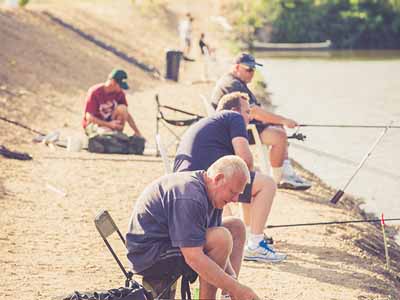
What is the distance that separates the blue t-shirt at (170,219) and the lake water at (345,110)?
20.3 feet

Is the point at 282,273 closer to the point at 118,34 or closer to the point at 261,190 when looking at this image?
the point at 261,190

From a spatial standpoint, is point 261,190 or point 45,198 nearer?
point 261,190

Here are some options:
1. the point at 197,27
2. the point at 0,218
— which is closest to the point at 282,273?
the point at 0,218

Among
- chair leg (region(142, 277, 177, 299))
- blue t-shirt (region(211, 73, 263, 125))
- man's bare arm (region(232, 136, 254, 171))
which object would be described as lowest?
chair leg (region(142, 277, 177, 299))

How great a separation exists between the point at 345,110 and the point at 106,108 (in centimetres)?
1048

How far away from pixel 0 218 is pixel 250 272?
2328 millimetres

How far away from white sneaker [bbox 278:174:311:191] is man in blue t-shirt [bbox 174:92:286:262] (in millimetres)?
2792

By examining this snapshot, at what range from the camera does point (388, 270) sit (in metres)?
8.66

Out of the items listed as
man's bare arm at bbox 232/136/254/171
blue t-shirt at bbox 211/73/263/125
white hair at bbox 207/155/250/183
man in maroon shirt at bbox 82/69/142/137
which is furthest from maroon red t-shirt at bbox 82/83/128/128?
white hair at bbox 207/155/250/183

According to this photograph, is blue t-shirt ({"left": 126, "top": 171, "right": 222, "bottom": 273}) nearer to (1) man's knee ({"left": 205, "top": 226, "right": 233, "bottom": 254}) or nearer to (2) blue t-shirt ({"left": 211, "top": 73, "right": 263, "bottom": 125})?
(1) man's knee ({"left": 205, "top": 226, "right": 233, "bottom": 254})

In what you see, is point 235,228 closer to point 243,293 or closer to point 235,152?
point 243,293

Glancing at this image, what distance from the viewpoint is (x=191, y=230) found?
224 inches

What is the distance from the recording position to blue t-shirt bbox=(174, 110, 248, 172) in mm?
7555

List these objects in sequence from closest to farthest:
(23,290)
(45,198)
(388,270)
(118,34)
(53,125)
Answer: (23,290) → (388,270) → (45,198) → (53,125) → (118,34)
